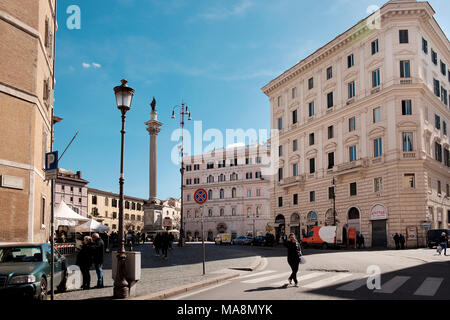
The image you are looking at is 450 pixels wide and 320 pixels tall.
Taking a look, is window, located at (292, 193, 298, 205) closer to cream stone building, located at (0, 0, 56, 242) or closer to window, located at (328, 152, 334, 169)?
window, located at (328, 152, 334, 169)

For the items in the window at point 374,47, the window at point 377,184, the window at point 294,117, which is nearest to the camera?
the window at point 377,184

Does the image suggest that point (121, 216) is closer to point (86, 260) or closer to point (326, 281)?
point (86, 260)

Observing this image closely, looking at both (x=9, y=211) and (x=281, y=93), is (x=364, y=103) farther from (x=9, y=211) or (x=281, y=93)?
(x=9, y=211)

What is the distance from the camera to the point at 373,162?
41.2 meters

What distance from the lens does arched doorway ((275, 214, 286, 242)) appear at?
5496 cm

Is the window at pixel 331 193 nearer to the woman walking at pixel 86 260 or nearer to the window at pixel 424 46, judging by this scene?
the window at pixel 424 46

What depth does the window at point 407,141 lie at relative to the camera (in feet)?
128

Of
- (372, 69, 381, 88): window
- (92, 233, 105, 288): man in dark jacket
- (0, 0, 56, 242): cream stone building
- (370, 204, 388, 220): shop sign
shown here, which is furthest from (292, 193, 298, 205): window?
(92, 233, 105, 288): man in dark jacket

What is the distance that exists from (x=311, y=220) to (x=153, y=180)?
60.7 ft

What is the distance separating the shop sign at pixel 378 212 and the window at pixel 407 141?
5.66m

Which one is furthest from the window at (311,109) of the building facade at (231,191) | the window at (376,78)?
the building facade at (231,191)

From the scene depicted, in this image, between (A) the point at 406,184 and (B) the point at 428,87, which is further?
(B) the point at 428,87
